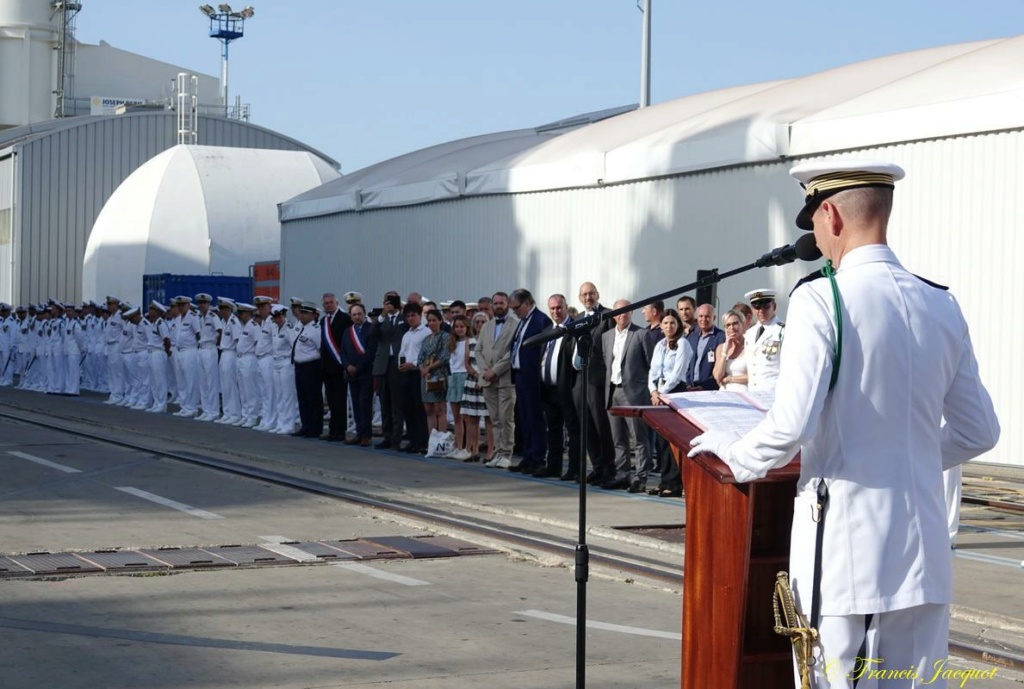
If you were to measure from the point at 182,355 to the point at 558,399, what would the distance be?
477 inches

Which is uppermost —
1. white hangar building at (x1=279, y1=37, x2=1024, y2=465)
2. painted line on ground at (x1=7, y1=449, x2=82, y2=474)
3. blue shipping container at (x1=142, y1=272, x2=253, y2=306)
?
white hangar building at (x1=279, y1=37, x2=1024, y2=465)

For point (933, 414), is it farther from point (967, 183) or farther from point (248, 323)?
point (248, 323)

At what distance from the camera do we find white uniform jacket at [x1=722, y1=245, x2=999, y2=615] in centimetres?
342

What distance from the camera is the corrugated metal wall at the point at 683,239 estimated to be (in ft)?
52.5

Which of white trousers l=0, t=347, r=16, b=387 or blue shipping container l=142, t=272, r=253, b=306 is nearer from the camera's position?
blue shipping container l=142, t=272, r=253, b=306

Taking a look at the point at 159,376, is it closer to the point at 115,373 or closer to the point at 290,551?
the point at 115,373

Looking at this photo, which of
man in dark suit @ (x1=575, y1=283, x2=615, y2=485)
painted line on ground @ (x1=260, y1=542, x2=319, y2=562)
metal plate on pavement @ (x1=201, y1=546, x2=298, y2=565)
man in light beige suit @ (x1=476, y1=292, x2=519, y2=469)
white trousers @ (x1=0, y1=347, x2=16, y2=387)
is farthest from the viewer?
white trousers @ (x1=0, y1=347, x2=16, y2=387)

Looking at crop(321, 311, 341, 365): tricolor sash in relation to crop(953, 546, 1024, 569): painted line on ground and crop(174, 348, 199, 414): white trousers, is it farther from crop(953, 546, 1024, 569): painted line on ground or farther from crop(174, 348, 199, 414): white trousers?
crop(953, 546, 1024, 569): painted line on ground

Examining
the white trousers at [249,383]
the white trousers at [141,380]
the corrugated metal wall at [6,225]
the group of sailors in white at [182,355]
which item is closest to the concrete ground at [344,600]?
the group of sailors in white at [182,355]

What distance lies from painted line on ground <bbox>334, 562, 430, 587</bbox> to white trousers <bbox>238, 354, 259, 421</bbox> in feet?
44.2

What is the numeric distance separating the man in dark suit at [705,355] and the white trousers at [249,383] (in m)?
10.7

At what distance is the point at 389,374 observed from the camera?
1861 centimetres

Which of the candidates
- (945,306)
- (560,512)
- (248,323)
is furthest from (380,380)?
(945,306)

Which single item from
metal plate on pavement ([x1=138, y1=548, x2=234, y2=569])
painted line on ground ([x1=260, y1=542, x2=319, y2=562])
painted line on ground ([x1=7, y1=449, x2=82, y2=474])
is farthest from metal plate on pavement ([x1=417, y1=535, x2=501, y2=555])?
painted line on ground ([x1=7, y1=449, x2=82, y2=474])
